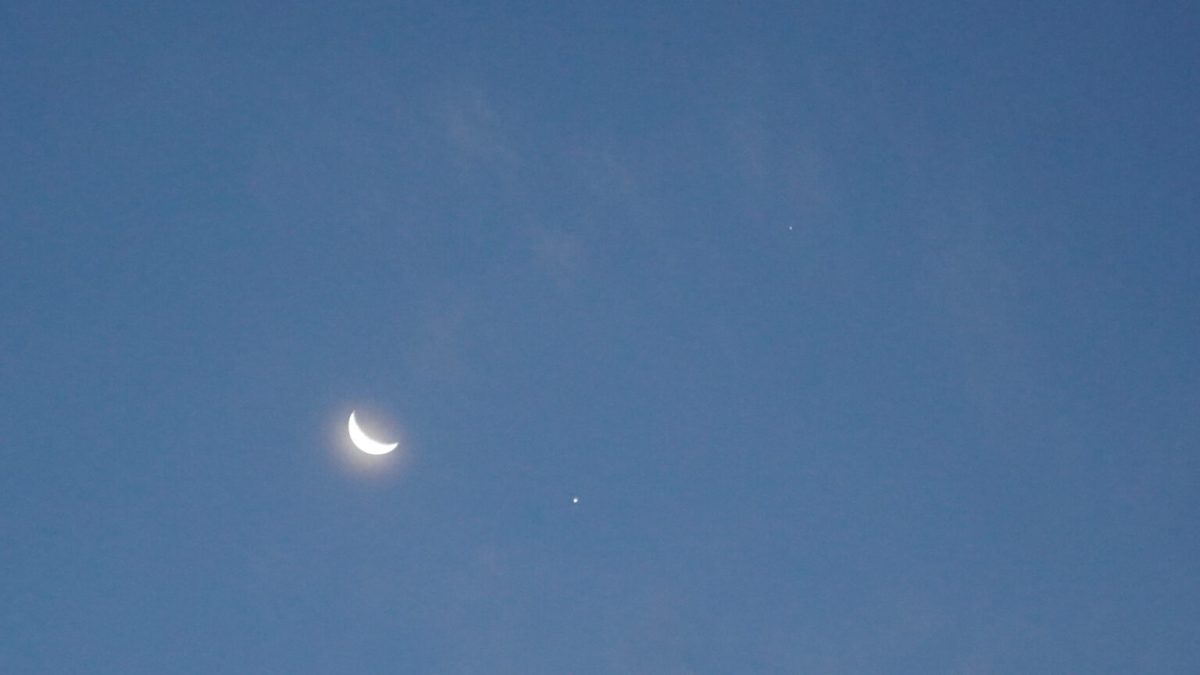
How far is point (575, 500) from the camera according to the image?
3178 cm

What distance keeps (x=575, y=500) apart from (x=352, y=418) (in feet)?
36.1

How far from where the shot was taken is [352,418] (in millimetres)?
31875

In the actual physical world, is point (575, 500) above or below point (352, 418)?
below
